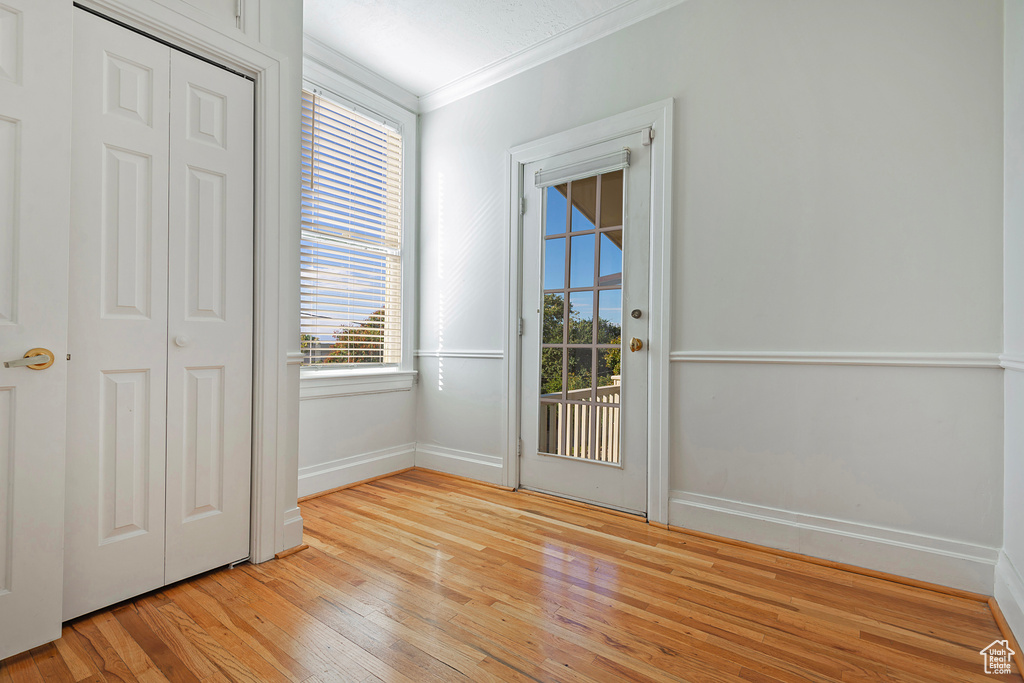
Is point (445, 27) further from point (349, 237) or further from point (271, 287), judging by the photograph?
point (271, 287)

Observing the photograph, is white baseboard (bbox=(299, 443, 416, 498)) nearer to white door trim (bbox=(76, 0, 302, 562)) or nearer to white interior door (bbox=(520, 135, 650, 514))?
white door trim (bbox=(76, 0, 302, 562))

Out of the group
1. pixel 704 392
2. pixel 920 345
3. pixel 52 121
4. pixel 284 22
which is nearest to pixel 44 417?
pixel 52 121

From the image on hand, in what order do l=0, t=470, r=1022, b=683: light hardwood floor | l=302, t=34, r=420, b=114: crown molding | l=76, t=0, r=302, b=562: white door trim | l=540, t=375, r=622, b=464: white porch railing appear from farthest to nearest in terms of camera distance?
l=302, t=34, r=420, b=114: crown molding, l=540, t=375, r=622, b=464: white porch railing, l=76, t=0, r=302, b=562: white door trim, l=0, t=470, r=1022, b=683: light hardwood floor

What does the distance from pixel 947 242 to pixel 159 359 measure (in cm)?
306

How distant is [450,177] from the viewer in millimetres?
3660

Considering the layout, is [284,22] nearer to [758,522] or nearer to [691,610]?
[691,610]

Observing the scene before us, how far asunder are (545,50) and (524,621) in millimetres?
3111

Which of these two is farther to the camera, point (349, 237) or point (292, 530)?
point (349, 237)

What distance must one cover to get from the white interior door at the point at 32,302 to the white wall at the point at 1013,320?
3056 mm

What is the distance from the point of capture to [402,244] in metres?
3.73

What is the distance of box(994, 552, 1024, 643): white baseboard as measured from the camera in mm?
1590

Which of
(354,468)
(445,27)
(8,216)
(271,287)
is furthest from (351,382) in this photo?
(445,27)

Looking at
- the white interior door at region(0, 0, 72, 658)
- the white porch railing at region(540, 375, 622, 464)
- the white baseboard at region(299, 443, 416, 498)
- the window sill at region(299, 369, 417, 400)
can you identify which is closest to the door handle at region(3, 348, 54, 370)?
the white interior door at region(0, 0, 72, 658)

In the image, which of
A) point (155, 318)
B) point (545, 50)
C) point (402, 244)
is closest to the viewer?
point (155, 318)
